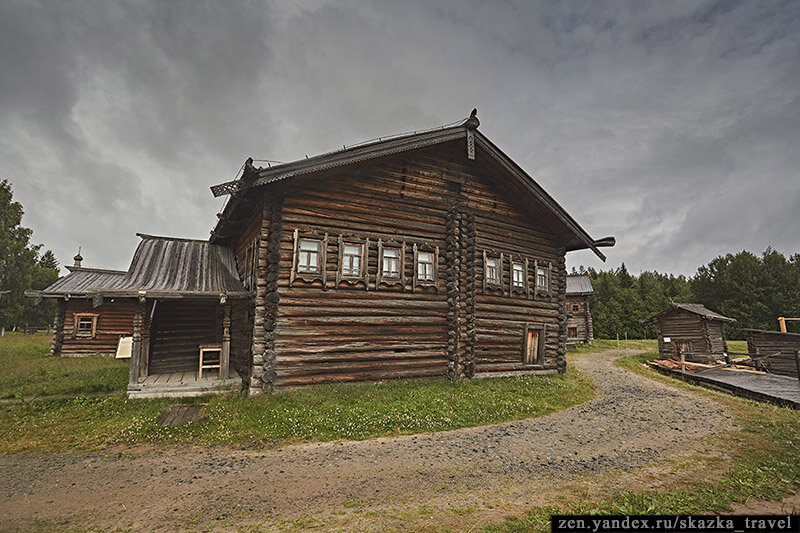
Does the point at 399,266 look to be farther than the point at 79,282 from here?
No

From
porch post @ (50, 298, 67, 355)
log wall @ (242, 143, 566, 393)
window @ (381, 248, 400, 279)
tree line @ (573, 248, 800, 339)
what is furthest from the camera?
tree line @ (573, 248, 800, 339)

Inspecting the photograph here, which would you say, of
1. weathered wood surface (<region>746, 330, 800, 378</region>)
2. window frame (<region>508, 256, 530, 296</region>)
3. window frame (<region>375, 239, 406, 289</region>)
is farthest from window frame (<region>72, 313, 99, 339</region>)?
weathered wood surface (<region>746, 330, 800, 378</region>)

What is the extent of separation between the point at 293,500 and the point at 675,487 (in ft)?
19.4

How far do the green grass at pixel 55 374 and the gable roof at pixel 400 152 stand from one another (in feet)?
22.7

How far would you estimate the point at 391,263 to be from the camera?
43.9 feet

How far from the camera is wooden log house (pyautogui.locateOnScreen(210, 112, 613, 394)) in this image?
11.6m

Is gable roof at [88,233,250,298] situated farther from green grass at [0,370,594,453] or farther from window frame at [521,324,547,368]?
window frame at [521,324,547,368]

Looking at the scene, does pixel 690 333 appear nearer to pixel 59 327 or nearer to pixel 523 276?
pixel 523 276

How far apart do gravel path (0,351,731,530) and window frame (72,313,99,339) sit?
18933 millimetres

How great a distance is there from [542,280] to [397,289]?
7911 mm

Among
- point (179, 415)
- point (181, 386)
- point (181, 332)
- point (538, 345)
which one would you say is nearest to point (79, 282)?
point (181, 332)

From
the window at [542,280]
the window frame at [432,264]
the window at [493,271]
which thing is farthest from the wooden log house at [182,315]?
the window at [542,280]

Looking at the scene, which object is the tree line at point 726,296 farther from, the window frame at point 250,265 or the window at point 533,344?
the window frame at point 250,265

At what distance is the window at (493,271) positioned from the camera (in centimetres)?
1559
